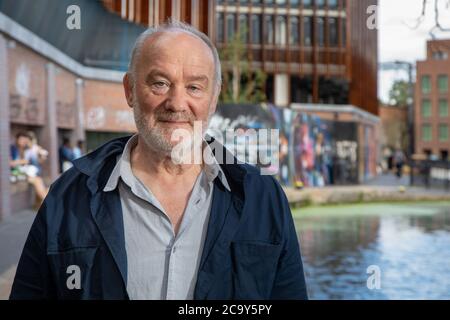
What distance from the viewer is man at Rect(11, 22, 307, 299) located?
2160 millimetres

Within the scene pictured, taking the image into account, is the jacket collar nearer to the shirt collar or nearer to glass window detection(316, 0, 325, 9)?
the shirt collar

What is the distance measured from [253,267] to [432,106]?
2747 inches

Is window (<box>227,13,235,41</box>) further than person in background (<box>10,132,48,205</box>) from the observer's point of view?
Yes

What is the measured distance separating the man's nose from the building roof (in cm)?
1300

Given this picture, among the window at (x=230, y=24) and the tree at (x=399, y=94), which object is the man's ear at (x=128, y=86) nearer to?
the window at (x=230, y=24)

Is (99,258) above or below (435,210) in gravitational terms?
above

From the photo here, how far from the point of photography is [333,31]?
138 ft

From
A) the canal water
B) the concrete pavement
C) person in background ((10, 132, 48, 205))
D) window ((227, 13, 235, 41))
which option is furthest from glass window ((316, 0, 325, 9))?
the concrete pavement

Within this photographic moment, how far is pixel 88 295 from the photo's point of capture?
85.0 inches

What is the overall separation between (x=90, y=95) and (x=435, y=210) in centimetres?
1133

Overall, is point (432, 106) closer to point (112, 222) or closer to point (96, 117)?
point (96, 117)
